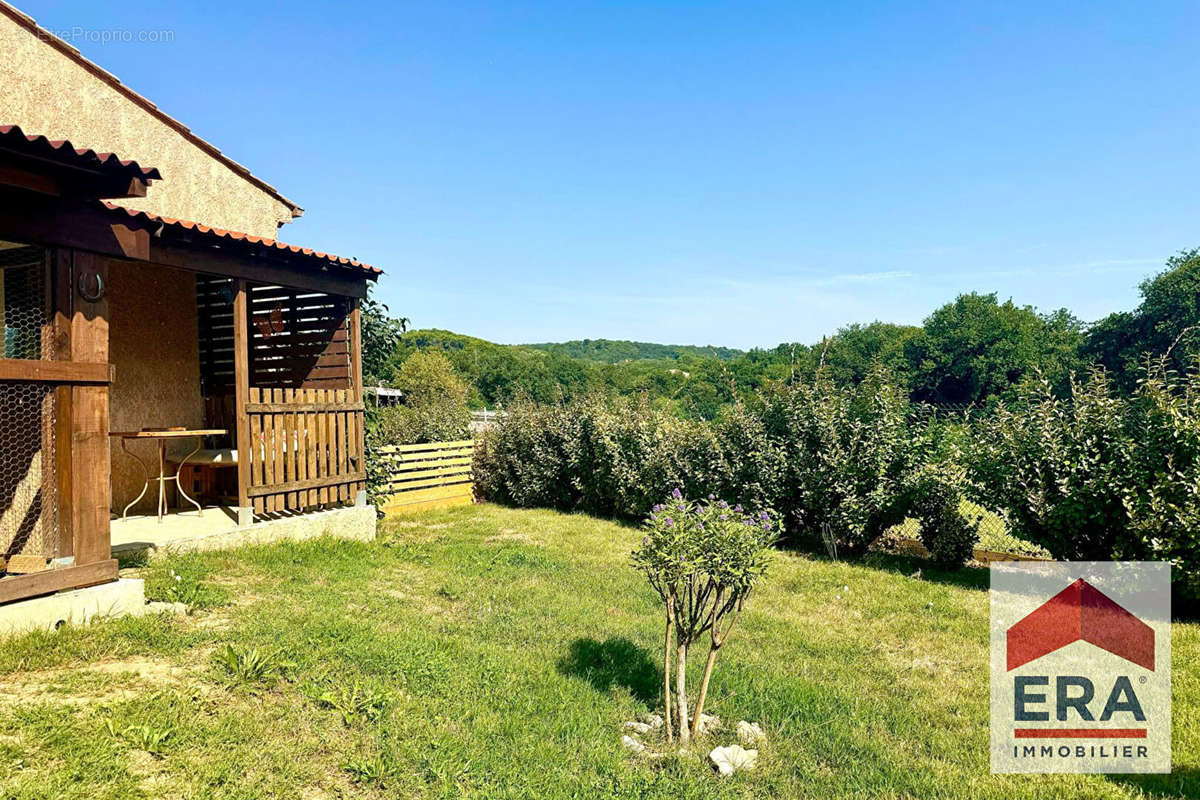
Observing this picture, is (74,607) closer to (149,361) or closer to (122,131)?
(149,361)

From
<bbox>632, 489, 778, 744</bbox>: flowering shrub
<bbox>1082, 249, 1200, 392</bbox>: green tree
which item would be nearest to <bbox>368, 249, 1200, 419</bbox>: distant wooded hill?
<bbox>1082, 249, 1200, 392</bbox>: green tree

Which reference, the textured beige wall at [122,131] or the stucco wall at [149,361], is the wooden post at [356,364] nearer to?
the stucco wall at [149,361]

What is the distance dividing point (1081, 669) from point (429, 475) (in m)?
10.5

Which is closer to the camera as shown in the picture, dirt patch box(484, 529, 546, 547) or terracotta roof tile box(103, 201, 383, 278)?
terracotta roof tile box(103, 201, 383, 278)

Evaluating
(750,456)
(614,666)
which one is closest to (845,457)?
(750,456)

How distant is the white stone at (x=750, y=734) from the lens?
3701 millimetres

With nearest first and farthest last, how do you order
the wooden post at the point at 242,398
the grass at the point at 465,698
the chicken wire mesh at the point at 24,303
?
the grass at the point at 465,698 < the chicken wire mesh at the point at 24,303 < the wooden post at the point at 242,398

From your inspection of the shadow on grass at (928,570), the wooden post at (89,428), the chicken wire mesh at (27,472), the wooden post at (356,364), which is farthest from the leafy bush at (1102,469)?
the chicken wire mesh at (27,472)

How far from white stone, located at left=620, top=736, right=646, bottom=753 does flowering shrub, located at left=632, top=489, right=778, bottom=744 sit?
0.62ft

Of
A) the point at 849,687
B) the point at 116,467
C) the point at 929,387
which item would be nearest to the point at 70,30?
the point at 116,467

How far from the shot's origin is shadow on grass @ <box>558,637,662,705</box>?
4.39 metres

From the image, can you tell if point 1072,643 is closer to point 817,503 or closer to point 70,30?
point 817,503

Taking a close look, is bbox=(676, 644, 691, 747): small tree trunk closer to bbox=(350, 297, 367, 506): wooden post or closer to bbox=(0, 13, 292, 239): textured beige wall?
bbox=(350, 297, 367, 506): wooden post

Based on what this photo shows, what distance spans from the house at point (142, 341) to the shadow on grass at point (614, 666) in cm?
343
